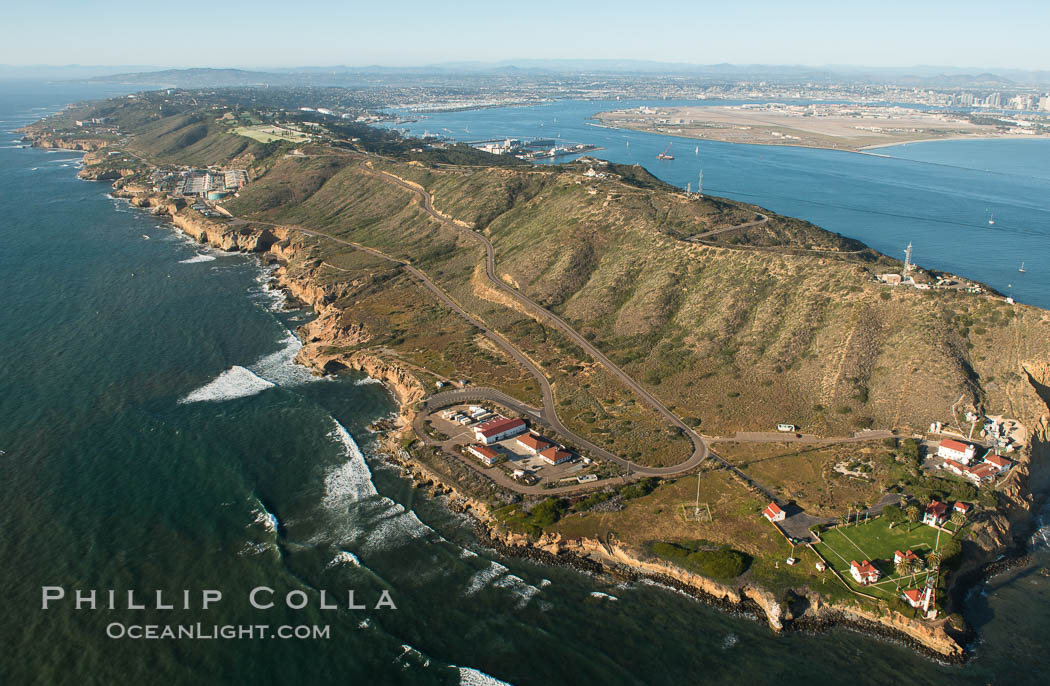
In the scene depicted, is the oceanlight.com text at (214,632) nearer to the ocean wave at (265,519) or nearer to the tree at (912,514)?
the ocean wave at (265,519)

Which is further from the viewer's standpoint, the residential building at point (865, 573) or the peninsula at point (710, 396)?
the peninsula at point (710, 396)

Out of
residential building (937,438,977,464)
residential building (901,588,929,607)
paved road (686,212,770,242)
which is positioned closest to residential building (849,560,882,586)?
residential building (901,588,929,607)

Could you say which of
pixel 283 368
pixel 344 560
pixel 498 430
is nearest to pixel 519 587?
pixel 344 560

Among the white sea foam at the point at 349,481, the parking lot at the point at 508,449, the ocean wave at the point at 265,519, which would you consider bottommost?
the ocean wave at the point at 265,519

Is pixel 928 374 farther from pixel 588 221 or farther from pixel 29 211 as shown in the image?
pixel 29 211

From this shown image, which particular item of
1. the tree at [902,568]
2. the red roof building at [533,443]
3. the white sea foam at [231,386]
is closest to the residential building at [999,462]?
the tree at [902,568]

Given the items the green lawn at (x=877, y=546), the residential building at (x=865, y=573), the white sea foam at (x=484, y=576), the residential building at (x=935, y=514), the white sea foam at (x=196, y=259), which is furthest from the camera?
the white sea foam at (x=196, y=259)
